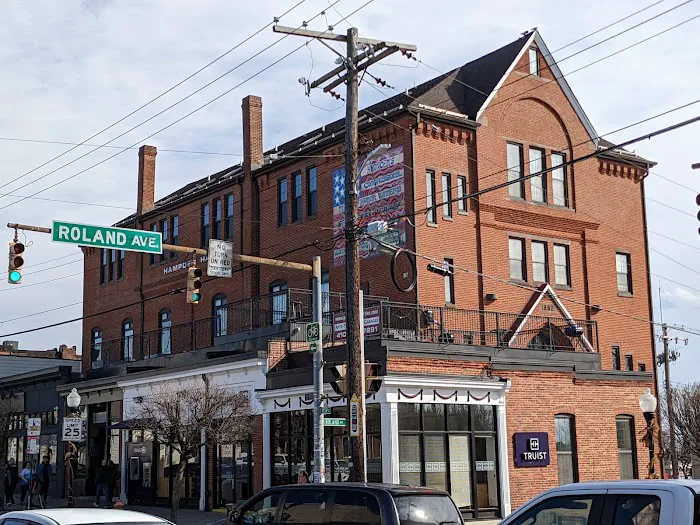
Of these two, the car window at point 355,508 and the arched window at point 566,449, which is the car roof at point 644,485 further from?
the arched window at point 566,449

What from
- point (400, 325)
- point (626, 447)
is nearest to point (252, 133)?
point (400, 325)

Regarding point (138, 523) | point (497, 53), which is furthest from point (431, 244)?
point (138, 523)

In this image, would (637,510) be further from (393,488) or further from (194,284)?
(194,284)

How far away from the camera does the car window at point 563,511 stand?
828 centimetres

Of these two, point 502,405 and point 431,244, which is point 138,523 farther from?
Answer: point 431,244

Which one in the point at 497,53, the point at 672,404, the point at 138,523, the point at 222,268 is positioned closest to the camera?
the point at 138,523

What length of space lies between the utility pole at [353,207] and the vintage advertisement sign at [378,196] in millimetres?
10257

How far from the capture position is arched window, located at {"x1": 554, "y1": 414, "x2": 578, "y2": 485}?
28.4 m

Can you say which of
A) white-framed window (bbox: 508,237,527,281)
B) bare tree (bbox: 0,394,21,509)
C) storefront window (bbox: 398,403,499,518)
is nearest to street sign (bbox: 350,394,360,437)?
storefront window (bbox: 398,403,499,518)

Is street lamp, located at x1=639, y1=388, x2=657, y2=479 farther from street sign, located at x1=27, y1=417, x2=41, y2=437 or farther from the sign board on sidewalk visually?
street sign, located at x1=27, y1=417, x2=41, y2=437

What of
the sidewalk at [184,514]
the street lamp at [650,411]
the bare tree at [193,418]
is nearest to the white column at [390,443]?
Result: the sidewalk at [184,514]

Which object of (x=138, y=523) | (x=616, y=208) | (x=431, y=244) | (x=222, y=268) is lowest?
(x=138, y=523)

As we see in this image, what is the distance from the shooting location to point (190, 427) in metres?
25.9

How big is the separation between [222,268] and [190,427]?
6.05 metres
